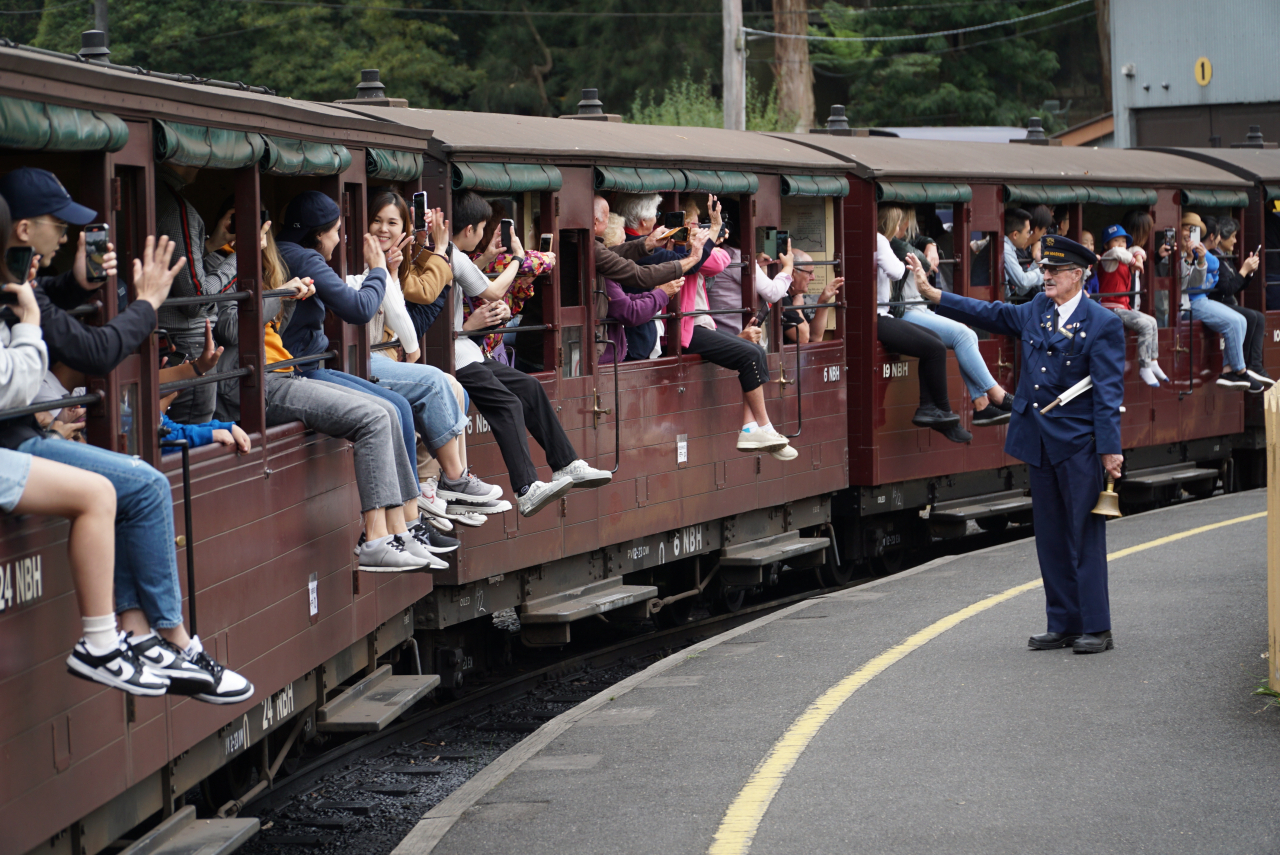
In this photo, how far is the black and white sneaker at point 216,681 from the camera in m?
5.27

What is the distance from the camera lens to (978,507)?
14164 millimetres

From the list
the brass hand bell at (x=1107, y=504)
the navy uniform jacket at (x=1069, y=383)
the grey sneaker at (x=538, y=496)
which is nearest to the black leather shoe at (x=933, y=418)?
the navy uniform jacket at (x=1069, y=383)

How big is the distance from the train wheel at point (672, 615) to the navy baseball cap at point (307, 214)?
5.41 m

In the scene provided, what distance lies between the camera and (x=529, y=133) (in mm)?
9742

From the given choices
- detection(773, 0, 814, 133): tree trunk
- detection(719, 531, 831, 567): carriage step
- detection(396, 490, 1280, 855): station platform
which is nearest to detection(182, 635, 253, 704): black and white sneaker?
detection(396, 490, 1280, 855): station platform

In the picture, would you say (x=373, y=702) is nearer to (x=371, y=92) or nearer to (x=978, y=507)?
(x=371, y=92)

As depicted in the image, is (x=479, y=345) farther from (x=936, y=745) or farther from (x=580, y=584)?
(x=936, y=745)

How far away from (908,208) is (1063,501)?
513 centimetres

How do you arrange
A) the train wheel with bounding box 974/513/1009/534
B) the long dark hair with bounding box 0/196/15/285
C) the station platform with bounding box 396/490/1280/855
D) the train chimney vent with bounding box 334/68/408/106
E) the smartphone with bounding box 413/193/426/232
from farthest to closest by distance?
the train wheel with bounding box 974/513/1009/534 → the train chimney vent with bounding box 334/68/408/106 → the smartphone with bounding box 413/193/426/232 → the station platform with bounding box 396/490/1280/855 → the long dark hair with bounding box 0/196/15/285

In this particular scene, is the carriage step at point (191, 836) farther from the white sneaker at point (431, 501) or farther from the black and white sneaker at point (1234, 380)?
the black and white sneaker at point (1234, 380)

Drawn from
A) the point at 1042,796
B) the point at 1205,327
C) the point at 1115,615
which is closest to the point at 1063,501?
the point at 1115,615

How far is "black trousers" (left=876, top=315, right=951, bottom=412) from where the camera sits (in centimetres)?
1287

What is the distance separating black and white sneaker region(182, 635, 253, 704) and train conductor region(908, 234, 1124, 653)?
14.7ft

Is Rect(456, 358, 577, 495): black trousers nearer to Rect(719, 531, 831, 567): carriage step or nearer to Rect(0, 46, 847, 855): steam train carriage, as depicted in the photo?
Rect(0, 46, 847, 855): steam train carriage
